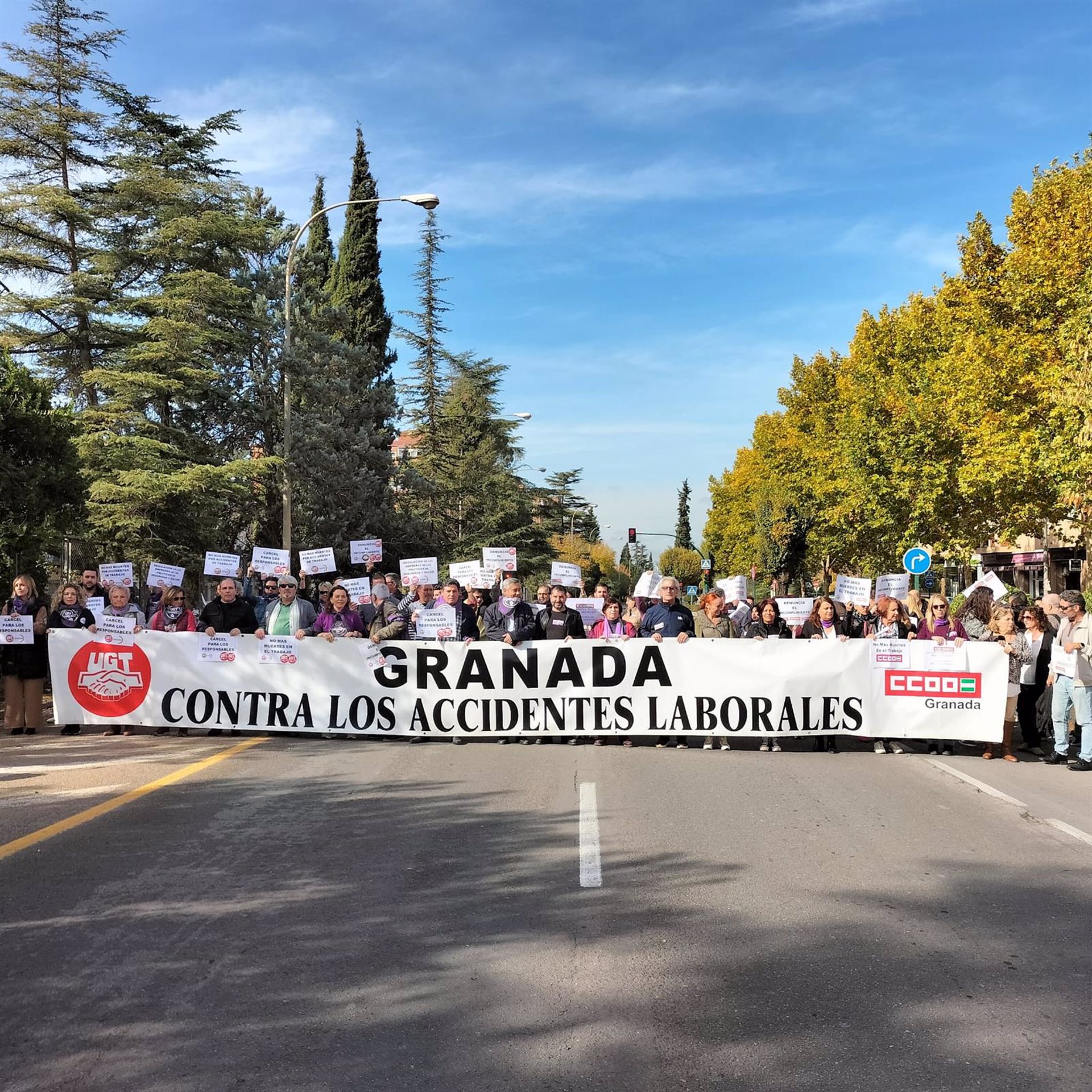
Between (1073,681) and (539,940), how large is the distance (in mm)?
7682

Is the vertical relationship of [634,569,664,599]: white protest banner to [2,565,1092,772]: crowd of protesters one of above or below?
above

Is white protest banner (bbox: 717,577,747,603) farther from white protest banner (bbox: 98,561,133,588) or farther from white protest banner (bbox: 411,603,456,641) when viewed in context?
white protest banner (bbox: 98,561,133,588)

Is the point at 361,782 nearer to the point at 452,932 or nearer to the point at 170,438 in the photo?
the point at 452,932

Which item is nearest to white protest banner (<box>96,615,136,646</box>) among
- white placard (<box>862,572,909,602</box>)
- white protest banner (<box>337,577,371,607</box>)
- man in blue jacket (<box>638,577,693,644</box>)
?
white protest banner (<box>337,577,371,607</box>)

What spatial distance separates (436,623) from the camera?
482 inches

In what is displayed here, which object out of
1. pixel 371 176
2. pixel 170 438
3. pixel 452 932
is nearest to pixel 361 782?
pixel 452 932

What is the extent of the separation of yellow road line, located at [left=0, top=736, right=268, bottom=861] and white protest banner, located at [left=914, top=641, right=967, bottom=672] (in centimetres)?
714

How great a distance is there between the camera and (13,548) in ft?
48.3

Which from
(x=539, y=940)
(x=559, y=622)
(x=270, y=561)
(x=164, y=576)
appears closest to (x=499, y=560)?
(x=270, y=561)

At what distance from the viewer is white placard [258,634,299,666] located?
11.7 m

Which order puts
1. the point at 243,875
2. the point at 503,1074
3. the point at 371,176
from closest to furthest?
the point at 503,1074
the point at 243,875
the point at 371,176

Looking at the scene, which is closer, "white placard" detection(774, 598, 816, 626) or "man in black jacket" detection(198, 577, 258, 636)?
"man in black jacket" detection(198, 577, 258, 636)

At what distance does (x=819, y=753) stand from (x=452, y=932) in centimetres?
693

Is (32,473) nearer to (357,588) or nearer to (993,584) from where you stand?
(357,588)
